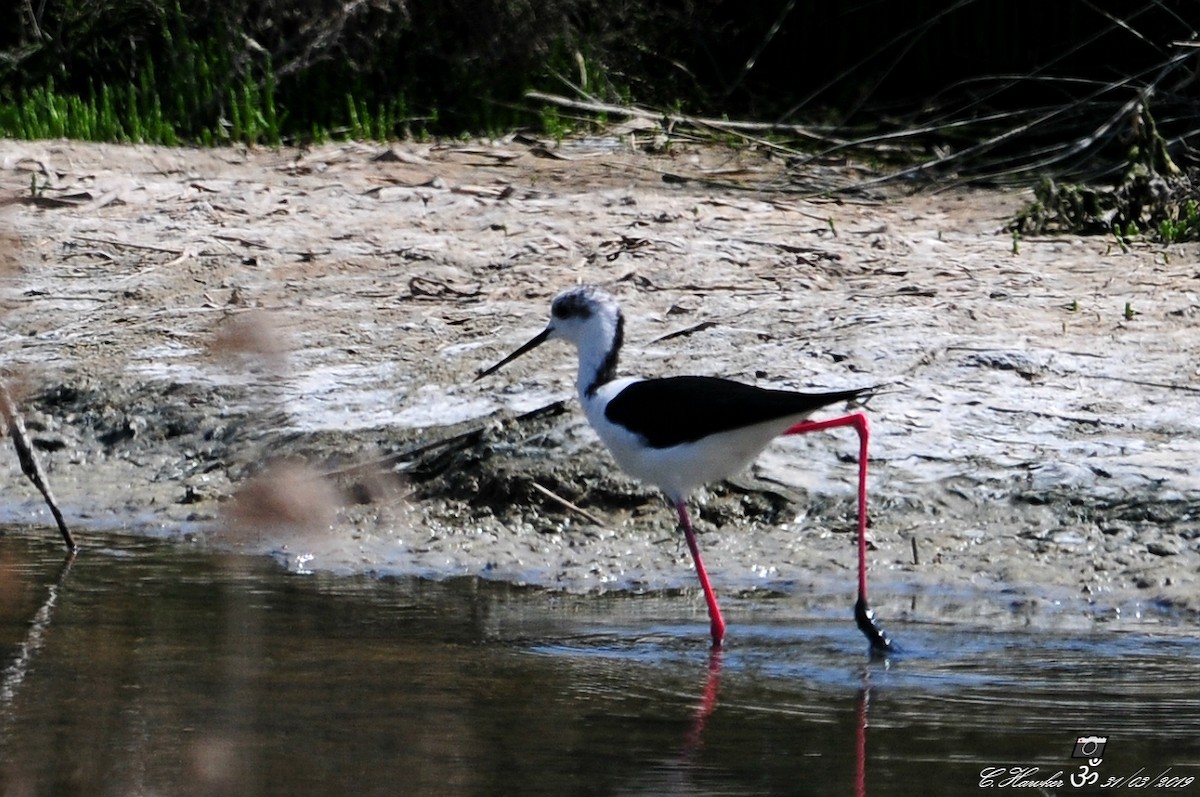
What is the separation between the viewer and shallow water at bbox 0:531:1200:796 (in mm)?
3500

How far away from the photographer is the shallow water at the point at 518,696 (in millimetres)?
3500

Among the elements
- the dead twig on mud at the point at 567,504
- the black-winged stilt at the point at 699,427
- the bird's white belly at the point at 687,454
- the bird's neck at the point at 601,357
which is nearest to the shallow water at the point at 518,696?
the black-winged stilt at the point at 699,427

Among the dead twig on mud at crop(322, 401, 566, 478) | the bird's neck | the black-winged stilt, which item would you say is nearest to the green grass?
the dead twig on mud at crop(322, 401, 566, 478)

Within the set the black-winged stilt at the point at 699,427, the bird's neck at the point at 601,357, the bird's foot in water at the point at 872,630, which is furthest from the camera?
the bird's neck at the point at 601,357

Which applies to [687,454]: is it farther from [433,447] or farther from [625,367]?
[625,367]

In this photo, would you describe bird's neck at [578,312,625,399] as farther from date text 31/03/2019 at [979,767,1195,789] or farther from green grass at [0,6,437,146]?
green grass at [0,6,437,146]

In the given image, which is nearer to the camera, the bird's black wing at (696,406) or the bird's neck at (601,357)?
the bird's black wing at (696,406)

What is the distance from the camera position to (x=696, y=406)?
4.70 meters

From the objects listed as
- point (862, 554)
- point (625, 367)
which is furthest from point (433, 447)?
point (862, 554)

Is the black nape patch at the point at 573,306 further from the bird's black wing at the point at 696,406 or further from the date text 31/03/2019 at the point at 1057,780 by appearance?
the date text 31/03/2019 at the point at 1057,780

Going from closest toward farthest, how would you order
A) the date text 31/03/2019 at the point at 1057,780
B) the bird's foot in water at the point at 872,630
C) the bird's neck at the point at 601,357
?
the date text 31/03/2019 at the point at 1057,780
the bird's foot in water at the point at 872,630
the bird's neck at the point at 601,357

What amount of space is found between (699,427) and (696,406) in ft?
0.19

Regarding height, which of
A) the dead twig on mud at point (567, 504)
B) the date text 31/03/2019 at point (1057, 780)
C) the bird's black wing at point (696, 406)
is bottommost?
the dead twig on mud at point (567, 504)

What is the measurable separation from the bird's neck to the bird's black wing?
265 millimetres
